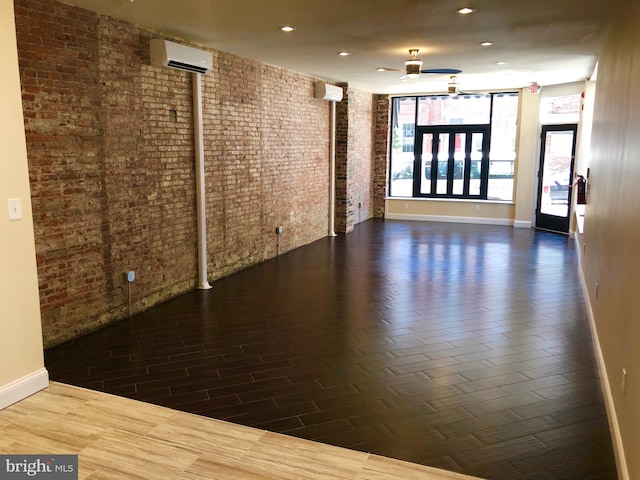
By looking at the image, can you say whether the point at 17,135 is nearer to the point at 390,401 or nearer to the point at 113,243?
the point at 113,243

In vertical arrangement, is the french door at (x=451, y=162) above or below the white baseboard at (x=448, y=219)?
above

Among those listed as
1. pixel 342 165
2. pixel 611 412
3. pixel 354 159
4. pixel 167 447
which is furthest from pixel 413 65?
pixel 167 447

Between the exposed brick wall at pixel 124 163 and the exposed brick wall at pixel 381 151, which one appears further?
the exposed brick wall at pixel 381 151

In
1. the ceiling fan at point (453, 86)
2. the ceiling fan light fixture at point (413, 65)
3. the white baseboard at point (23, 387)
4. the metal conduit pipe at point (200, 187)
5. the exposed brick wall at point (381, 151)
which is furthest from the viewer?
the exposed brick wall at point (381, 151)

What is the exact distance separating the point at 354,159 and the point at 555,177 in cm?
399

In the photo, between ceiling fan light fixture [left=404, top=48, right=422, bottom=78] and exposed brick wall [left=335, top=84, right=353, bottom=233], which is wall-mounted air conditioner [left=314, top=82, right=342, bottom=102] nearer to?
exposed brick wall [left=335, top=84, right=353, bottom=233]

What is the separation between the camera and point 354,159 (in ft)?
35.5

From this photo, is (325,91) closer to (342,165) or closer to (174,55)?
(342,165)

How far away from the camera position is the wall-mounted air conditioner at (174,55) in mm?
5203

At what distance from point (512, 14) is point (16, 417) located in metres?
4.83

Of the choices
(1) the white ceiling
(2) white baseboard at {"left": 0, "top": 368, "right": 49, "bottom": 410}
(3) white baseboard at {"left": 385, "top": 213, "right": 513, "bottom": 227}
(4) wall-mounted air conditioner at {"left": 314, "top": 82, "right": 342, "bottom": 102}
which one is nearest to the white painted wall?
(2) white baseboard at {"left": 0, "top": 368, "right": 49, "bottom": 410}

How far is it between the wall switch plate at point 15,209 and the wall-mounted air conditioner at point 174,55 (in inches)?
97.5

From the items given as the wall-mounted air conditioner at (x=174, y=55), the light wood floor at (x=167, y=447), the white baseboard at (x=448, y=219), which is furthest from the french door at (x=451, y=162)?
the light wood floor at (x=167, y=447)

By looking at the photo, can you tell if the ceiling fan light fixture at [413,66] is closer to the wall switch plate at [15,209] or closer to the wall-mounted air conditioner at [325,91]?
the wall-mounted air conditioner at [325,91]
